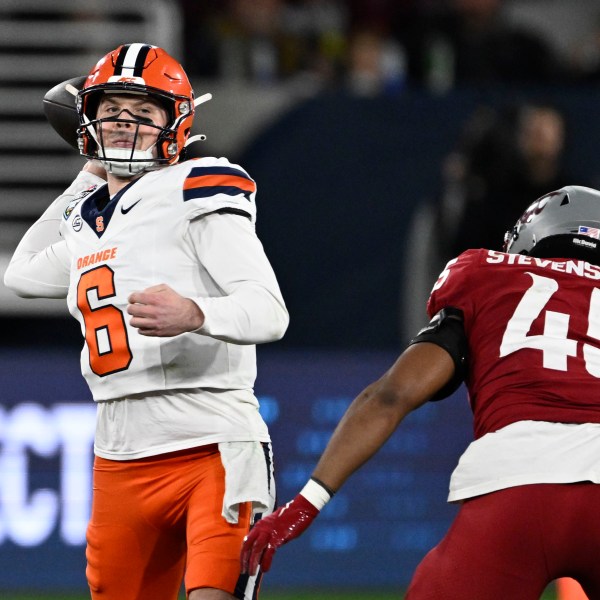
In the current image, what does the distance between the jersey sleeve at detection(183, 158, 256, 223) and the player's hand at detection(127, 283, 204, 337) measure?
1.18 ft

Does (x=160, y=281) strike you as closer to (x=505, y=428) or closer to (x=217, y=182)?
(x=217, y=182)

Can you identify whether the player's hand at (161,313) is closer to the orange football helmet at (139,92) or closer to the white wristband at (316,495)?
the white wristband at (316,495)

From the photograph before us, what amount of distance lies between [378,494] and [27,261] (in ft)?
12.0

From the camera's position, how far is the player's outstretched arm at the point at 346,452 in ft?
10.8

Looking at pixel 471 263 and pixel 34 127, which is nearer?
pixel 471 263

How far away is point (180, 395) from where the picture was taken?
3.83 metres

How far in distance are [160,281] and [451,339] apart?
2.86 ft

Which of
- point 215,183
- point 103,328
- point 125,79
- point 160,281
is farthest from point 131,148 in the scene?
point 103,328

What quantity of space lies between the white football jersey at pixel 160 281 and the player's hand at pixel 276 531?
2.04 feet

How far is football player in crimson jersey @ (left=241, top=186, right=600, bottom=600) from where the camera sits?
Result: 10.4 ft

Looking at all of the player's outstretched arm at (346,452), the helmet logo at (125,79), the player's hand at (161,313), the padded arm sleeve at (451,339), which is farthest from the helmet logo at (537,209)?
the helmet logo at (125,79)

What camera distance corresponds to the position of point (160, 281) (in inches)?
Answer: 150

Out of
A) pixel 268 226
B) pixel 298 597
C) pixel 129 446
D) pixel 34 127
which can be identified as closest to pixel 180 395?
pixel 129 446

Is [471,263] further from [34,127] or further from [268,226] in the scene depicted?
[34,127]
